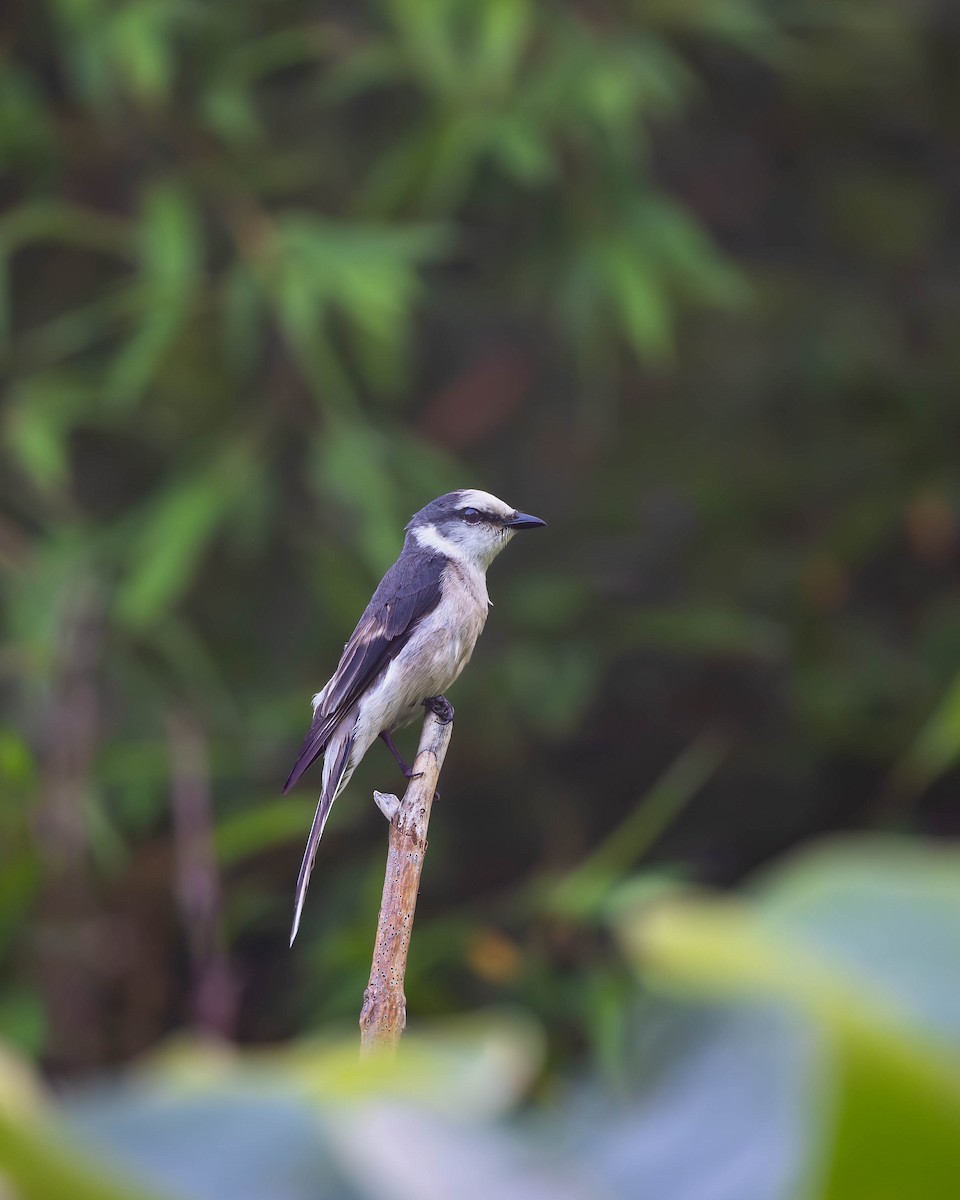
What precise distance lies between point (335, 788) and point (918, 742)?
286cm

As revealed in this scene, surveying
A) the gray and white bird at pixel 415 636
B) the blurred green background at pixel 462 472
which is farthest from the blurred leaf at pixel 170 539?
the gray and white bird at pixel 415 636

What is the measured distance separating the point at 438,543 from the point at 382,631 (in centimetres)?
21

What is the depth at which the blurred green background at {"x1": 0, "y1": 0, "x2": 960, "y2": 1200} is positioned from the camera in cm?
365

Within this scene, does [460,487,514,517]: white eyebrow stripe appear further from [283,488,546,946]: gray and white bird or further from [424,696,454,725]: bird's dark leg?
[424,696,454,725]: bird's dark leg

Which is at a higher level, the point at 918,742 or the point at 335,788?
the point at 335,788

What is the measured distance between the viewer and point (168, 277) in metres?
3.82

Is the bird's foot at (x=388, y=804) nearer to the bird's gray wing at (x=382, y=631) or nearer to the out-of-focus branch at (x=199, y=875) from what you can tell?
the bird's gray wing at (x=382, y=631)

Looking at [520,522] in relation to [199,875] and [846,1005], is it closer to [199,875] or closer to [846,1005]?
[846,1005]

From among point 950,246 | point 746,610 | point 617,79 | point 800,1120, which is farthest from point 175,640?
point 800,1120

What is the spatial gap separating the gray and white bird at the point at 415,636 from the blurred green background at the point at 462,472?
4.02 ft

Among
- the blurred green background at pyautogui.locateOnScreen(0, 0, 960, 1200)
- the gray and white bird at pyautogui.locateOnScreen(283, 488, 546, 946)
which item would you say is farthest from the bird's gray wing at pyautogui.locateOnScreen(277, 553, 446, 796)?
the blurred green background at pyautogui.locateOnScreen(0, 0, 960, 1200)

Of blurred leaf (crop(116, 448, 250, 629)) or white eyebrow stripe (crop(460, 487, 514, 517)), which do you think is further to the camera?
blurred leaf (crop(116, 448, 250, 629))

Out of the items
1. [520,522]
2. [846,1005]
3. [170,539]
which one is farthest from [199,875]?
[846,1005]

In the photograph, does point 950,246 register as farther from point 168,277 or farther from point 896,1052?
point 896,1052
